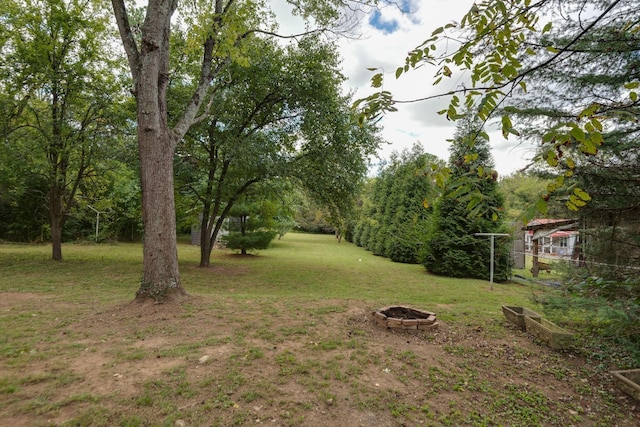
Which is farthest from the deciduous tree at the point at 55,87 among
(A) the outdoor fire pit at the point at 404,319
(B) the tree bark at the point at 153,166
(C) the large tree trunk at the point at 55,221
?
(A) the outdoor fire pit at the point at 404,319

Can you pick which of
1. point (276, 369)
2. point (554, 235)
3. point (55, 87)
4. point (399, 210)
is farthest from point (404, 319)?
point (399, 210)

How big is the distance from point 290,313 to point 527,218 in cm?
400

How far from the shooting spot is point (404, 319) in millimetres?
4172

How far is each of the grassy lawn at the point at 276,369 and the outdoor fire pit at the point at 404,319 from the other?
0.11 metres

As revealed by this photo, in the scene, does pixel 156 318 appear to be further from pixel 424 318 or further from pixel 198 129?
pixel 198 129

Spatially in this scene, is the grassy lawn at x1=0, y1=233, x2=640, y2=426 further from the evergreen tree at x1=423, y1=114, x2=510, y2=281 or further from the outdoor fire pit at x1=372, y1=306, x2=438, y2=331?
the evergreen tree at x1=423, y1=114, x2=510, y2=281

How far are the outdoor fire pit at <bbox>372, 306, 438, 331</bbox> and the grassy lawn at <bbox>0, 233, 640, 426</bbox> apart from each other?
112mm

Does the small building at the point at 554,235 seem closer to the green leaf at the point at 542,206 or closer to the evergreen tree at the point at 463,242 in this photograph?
the green leaf at the point at 542,206

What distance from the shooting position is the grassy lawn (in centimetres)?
230

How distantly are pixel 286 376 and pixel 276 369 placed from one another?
0.15 meters


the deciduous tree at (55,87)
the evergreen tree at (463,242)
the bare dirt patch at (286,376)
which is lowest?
the bare dirt patch at (286,376)

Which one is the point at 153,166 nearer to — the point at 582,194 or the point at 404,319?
the point at 404,319

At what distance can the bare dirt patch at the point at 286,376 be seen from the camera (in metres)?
2.28

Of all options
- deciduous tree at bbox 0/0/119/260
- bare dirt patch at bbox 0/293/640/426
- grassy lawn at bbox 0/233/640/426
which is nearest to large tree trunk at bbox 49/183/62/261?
deciduous tree at bbox 0/0/119/260
